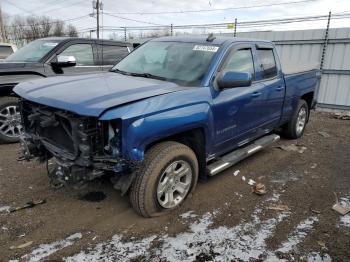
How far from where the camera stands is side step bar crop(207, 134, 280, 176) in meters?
3.88

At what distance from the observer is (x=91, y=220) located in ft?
11.0

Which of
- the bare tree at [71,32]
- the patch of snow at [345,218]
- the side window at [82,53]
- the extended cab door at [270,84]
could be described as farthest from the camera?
the bare tree at [71,32]

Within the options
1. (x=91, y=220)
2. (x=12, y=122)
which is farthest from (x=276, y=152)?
(x=12, y=122)

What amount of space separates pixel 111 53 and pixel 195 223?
195 inches

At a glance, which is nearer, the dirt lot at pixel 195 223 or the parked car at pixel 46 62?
the dirt lot at pixel 195 223

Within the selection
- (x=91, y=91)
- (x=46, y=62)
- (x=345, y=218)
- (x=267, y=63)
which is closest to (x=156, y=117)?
(x=91, y=91)

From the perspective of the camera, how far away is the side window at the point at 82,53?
20.5ft

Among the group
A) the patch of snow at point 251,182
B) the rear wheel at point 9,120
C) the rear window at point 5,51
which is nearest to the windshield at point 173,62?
the patch of snow at point 251,182

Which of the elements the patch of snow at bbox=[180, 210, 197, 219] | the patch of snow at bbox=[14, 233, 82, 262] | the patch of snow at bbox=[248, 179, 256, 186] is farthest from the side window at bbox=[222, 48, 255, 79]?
the patch of snow at bbox=[14, 233, 82, 262]

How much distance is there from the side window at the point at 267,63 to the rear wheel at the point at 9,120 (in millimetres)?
4248

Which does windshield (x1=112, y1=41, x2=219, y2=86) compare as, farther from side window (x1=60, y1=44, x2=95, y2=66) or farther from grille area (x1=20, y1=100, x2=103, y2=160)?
side window (x1=60, y1=44, x2=95, y2=66)

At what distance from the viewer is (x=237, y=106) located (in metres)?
3.99

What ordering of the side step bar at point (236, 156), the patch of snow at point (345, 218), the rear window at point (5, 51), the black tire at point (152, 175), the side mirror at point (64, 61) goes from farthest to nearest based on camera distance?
1. the rear window at point (5, 51)
2. the side mirror at point (64, 61)
3. the side step bar at point (236, 156)
4. the patch of snow at point (345, 218)
5. the black tire at point (152, 175)

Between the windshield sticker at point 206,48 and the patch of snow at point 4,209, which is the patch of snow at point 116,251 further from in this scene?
the windshield sticker at point 206,48
